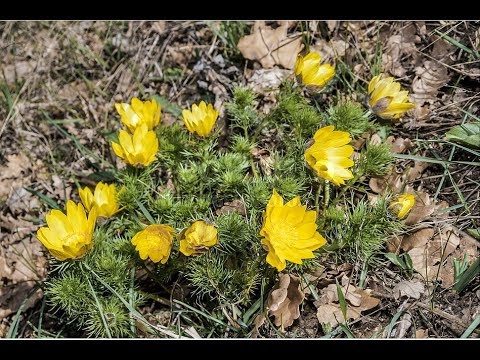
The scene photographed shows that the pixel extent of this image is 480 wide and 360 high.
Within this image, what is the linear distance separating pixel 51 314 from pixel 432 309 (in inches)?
65.9

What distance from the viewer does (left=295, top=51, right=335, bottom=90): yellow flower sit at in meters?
2.72

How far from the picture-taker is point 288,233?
228 centimetres

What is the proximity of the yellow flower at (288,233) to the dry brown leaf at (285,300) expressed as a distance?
0.24 m

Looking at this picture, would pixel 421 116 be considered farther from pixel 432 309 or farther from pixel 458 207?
pixel 432 309

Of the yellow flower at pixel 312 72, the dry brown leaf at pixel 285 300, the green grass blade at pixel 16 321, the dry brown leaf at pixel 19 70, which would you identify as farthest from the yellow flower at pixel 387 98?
the dry brown leaf at pixel 19 70

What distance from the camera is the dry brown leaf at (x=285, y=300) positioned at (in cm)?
246

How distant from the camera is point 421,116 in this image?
9.75 ft

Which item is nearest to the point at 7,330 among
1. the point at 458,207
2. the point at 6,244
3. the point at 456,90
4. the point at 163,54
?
the point at 6,244

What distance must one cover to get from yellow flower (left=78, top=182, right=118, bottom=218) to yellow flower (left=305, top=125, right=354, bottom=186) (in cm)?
86

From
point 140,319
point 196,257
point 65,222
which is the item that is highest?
point 65,222

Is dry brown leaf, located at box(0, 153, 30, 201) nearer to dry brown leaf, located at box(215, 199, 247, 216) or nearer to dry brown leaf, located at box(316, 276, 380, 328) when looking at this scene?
dry brown leaf, located at box(215, 199, 247, 216)

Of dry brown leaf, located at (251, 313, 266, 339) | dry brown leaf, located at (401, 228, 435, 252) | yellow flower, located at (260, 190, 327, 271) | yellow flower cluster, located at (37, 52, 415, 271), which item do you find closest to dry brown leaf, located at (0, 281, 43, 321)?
yellow flower cluster, located at (37, 52, 415, 271)

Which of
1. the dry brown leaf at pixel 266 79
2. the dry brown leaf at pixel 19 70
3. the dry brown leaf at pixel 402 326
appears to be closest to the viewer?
the dry brown leaf at pixel 402 326

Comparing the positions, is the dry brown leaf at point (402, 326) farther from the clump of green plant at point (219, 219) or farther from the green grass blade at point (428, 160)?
the green grass blade at point (428, 160)
